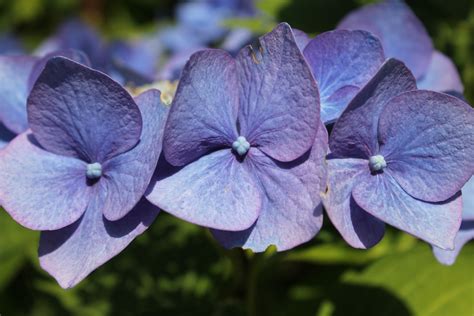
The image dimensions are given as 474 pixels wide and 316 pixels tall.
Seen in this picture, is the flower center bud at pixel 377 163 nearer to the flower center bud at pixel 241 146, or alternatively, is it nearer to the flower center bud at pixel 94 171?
the flower center bud at pixel 241 146

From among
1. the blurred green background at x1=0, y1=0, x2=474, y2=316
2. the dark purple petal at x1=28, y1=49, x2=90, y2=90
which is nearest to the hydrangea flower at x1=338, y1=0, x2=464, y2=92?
the blurred green background at x1=0, y1=0, x2=474, y2=316

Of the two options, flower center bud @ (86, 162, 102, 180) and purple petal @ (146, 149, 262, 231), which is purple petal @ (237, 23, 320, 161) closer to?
purple petal @ (146, 149, 262, 231)

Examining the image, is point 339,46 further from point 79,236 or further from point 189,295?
point 189,295

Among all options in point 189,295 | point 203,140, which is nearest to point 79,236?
point 203,140

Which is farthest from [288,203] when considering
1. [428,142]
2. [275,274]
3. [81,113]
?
[275,274]

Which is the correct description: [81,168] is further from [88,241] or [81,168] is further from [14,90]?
[14,90]

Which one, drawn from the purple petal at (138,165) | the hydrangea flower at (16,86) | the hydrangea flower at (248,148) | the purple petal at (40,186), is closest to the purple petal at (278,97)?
the hydrangea flower at (248,148)

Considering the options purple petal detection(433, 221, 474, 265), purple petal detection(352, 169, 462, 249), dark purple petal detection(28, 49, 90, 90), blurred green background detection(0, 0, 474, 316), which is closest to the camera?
purple petal detection(352, 169, 462, 249)
